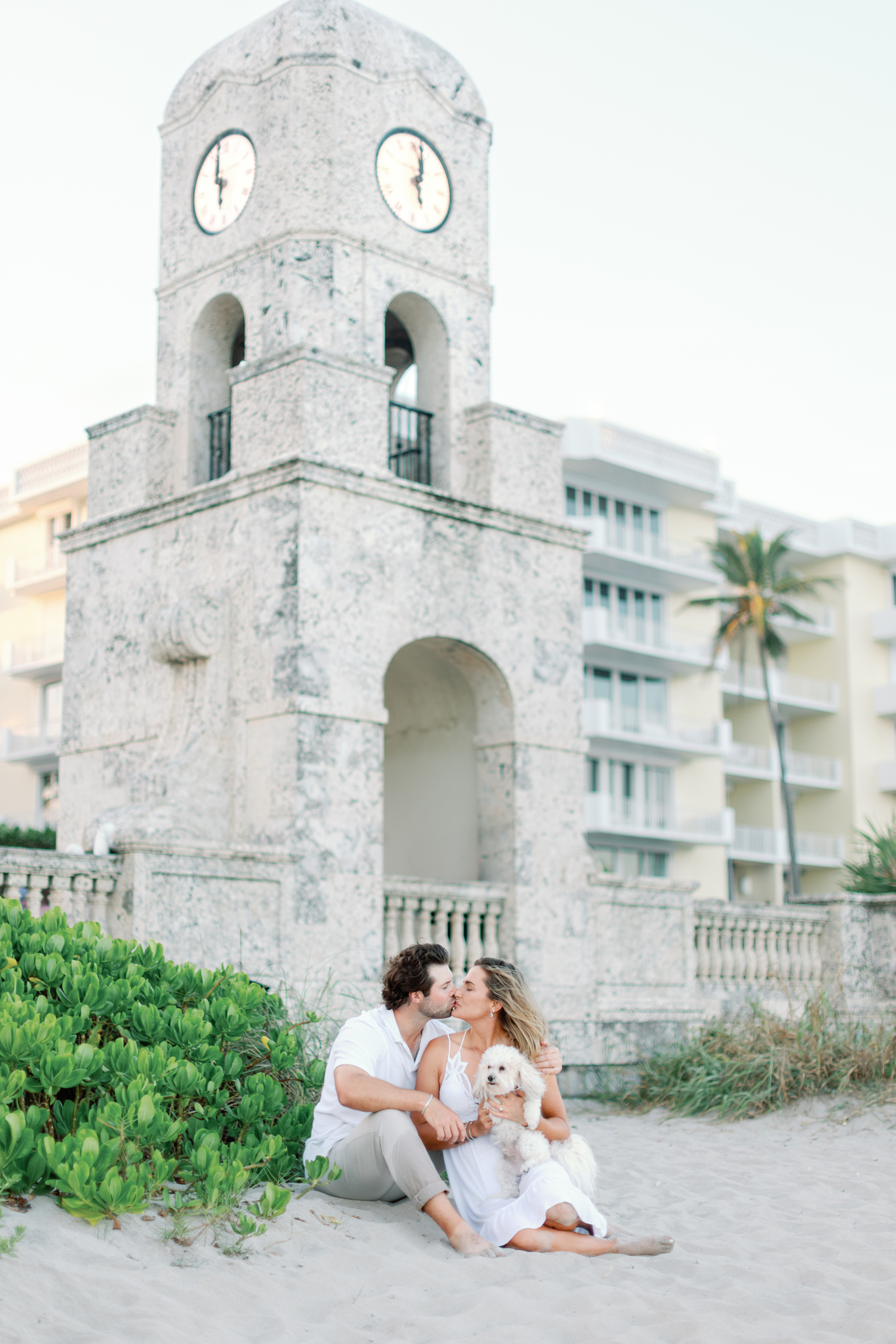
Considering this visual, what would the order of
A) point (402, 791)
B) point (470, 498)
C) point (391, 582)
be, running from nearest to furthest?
point (391, 582) → point (470, 498) → point (402, 791)

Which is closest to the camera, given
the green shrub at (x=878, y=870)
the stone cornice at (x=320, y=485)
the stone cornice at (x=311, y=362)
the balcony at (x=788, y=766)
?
the stone cornice at (x=320, y=485)

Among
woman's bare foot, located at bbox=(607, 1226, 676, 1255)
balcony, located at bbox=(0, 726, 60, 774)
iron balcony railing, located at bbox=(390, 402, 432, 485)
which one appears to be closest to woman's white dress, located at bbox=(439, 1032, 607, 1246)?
woman's bare foot, located at bbox=(607, 1226, 676, 1255)

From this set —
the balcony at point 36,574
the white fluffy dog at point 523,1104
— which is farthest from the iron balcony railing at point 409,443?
the balcony at point 36,574

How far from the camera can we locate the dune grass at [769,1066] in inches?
421

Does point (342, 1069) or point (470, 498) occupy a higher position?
point (470, 498)

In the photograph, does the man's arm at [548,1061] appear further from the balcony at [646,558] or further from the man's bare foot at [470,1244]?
the balcony at [646,558]

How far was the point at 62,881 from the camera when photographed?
984 cm

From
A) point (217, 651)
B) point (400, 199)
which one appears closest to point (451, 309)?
point (400, 199)

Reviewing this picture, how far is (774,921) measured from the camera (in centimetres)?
1473

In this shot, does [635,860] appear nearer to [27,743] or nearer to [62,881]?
[27,743]

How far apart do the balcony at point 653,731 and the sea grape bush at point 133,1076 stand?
26383 mm

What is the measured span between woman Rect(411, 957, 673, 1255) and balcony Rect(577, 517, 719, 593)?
28.3m

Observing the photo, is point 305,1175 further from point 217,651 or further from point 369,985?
point 217,651

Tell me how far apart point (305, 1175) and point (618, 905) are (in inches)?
284
